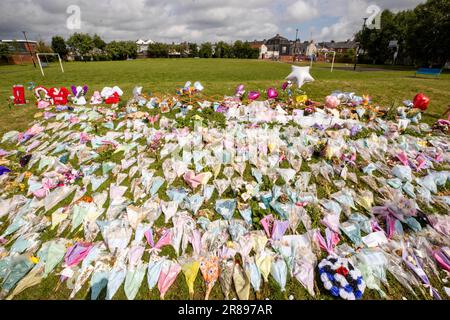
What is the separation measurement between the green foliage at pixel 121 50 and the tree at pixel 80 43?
8.50 meters

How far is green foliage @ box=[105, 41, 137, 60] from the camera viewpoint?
74188 millimetres

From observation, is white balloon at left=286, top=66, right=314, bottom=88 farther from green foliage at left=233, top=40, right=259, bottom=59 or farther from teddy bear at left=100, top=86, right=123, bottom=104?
green foliage at left=233, top=40, right=259, bottom=59

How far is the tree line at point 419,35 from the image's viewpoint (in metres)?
34.0

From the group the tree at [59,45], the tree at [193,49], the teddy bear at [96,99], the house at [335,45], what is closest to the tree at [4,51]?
the tree at [59,45]

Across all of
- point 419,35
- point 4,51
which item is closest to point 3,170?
point 419,35

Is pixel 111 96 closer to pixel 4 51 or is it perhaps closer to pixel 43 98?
pixel 43 98

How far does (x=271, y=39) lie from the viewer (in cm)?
11906

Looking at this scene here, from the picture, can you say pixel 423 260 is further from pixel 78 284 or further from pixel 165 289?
pixel 78 284

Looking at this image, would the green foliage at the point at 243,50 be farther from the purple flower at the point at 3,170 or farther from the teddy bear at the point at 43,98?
the purple flower at the point at 3,170

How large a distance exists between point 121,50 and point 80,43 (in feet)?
65.1

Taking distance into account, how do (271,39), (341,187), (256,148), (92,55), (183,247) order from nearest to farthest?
1. (183,247)
2. (341,187)
3. (256,148)
4. (92,55)
5. (271,39)

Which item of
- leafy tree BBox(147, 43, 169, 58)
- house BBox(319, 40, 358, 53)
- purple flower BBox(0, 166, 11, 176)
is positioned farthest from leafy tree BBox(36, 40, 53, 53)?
house BBox(319, 40, 358, 53)

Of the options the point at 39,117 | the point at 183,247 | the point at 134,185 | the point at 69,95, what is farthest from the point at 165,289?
the point at 69,95
